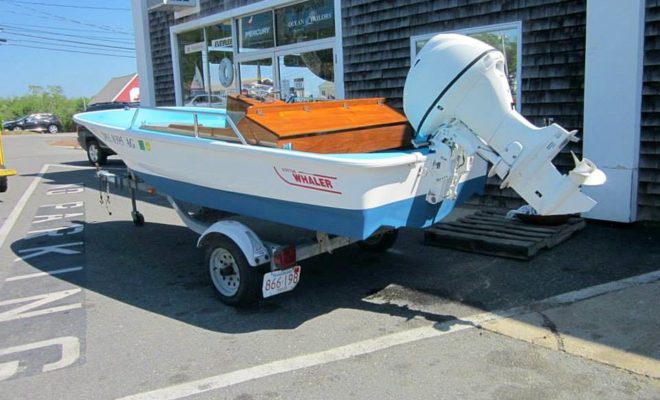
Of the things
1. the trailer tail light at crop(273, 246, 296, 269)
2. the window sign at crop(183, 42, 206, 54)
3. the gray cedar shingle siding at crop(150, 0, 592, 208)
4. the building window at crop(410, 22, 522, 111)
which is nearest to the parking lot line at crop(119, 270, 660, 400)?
the trailer tail light at crop(273, 246, 296, 269)

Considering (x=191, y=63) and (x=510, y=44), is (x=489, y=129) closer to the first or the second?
(x=510, y=44)

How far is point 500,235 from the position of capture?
5828 mm

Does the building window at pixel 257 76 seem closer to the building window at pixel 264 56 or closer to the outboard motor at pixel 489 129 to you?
the building window at pixel 264 56

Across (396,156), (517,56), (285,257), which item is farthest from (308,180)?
(517,56)

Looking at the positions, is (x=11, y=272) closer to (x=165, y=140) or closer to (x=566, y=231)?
(x=165, y=140)

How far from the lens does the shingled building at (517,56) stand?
6.00 meters

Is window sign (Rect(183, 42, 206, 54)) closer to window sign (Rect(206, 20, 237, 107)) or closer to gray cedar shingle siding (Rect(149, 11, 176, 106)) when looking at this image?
window sign (Rect(206, 20, 237, 107))

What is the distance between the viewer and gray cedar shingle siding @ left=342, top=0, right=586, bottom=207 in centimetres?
655

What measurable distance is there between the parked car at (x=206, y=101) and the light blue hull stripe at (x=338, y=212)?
7947 millimetres

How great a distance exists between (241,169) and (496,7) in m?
4.50

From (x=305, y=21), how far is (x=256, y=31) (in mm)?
1580

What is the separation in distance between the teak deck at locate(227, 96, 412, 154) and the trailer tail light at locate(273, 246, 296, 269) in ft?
2.51

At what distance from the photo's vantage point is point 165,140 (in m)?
5.04

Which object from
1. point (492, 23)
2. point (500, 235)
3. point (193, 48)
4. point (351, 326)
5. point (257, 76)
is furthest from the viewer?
point (193, 48)
